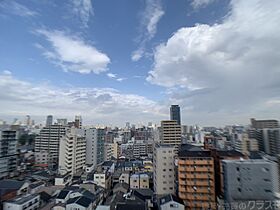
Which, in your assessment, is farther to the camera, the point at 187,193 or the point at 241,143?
the point at 241,143

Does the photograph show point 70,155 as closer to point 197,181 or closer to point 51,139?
point 51,139

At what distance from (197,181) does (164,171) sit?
Answer: 420cm

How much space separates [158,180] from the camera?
18.3m

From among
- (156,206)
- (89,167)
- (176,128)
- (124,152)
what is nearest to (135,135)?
(124,152)

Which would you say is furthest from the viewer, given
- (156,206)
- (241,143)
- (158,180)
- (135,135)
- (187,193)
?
(135,135)

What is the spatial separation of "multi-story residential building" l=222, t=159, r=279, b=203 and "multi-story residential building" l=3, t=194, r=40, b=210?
1425 cm

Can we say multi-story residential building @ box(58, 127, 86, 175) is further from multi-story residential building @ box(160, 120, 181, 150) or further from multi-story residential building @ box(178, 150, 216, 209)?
multi-story residential building @ box(178, 150, 216, 209)

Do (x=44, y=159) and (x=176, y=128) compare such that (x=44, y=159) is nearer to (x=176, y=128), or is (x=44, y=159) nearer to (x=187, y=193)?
(x=176, y=128)

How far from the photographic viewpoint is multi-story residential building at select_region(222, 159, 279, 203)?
1230 cm

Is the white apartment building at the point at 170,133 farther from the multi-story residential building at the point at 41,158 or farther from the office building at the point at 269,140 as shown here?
the multi-story residential building at the point at 41,158

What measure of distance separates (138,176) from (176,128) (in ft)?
47.0

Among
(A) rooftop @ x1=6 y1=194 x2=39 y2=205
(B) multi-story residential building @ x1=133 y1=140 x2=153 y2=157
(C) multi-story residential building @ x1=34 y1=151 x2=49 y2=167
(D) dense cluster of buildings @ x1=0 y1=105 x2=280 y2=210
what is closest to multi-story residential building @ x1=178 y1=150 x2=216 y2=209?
(D) dense cluster of buildings @ x1=0 y1=105 x2=280 y2=210

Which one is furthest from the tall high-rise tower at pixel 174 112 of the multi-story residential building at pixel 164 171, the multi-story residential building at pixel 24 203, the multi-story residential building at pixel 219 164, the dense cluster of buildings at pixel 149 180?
the multi-story residential building at pixel 24 203

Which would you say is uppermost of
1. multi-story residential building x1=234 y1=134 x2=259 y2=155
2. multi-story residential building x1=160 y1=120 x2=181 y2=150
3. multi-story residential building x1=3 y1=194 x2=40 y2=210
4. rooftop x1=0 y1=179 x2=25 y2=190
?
multi-story residential building x1=160 y1=120 x2=181 y2=150
